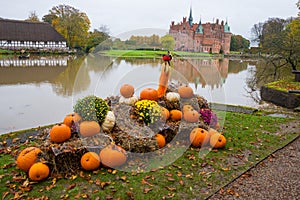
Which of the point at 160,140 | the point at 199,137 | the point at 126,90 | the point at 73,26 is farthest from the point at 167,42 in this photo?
the point at 73,26

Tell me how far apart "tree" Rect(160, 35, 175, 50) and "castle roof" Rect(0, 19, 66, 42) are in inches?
1732

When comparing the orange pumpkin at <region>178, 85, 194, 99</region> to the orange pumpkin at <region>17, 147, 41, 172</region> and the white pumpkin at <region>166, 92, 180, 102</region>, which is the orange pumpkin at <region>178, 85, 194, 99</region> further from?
the orange pumpkin at <region>17, 147, 41, 172</region>

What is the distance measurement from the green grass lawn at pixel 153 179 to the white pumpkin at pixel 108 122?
0.87 meters

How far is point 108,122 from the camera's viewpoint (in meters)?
4.96

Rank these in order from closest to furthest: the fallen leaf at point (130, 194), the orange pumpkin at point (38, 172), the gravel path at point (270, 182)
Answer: the fallen leaf at point (130, 194) → the gravel path at point (270, 182) → the orange pumpkin at point (38, 172)

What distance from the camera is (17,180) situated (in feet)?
13.2

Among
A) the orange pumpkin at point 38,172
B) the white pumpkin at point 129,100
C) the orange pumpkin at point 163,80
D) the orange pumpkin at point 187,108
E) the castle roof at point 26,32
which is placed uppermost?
the castle roof at point 26,32

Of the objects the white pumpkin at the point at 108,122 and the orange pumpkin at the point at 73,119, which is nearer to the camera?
the orange pumpkin at the point at 73,119

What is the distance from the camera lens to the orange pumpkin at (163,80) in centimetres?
598

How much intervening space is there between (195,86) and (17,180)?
480 cm

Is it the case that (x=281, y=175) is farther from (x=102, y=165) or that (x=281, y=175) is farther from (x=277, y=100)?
(x=277, y=100)

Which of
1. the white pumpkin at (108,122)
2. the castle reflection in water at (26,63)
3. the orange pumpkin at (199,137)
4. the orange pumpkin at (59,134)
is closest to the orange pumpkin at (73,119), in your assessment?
the orange pumpkin at (59,134)

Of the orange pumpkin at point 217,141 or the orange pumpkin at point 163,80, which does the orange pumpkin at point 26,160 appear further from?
the orange pumpkin at point 217,141

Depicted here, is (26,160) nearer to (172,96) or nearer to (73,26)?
(172,96)
